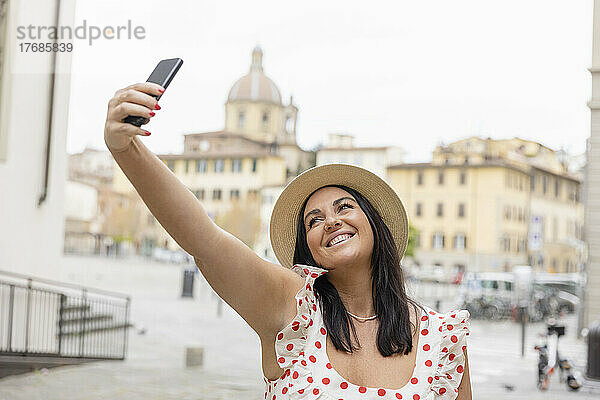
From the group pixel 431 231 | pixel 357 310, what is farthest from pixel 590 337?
pixel 431 231

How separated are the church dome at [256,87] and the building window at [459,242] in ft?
80.9

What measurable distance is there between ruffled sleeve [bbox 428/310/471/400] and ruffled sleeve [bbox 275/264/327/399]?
23 cm

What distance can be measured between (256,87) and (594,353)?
217ft

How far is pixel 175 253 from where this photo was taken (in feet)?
139

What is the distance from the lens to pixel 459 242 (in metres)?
50.6

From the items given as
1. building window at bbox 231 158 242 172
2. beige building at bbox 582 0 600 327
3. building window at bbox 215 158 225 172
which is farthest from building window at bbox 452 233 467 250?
beige building at bbox 582 0 600 327

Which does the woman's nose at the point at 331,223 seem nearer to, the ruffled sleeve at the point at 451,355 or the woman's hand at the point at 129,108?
the ruffled sleeve at the point at 451,355

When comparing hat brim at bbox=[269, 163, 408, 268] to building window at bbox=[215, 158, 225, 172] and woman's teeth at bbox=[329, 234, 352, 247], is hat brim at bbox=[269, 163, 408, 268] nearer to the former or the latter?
woman's teeth at bbox=[329, 234, 352, 247]

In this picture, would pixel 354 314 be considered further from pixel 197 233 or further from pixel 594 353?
pixel 594 353

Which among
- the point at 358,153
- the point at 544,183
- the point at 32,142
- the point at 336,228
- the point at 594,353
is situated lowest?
the point at 594,353

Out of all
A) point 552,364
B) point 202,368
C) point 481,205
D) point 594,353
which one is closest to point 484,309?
point 552,364

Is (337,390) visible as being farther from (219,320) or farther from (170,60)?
(219,320)

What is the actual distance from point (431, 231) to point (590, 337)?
145ft

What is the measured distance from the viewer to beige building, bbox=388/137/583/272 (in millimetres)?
49156
